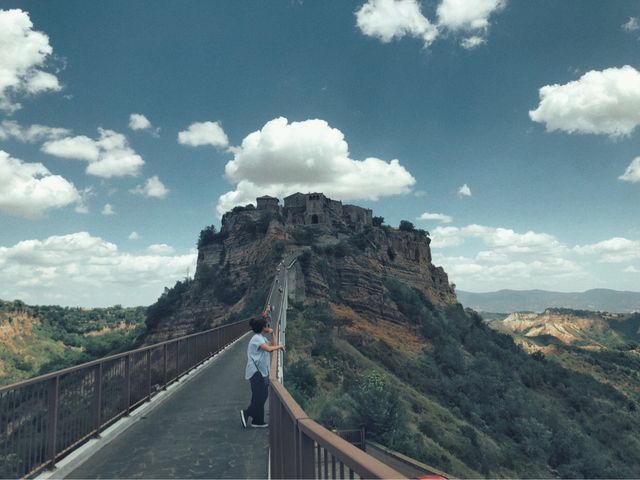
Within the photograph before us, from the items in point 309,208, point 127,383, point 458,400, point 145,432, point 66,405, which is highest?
point 309,208

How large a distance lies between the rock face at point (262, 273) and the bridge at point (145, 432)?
114ft

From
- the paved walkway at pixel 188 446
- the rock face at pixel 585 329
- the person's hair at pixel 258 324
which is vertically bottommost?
the rock face at pixel 585 329

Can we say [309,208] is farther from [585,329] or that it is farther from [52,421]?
[585,329]

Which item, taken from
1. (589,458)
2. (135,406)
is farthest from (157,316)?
(135,406)

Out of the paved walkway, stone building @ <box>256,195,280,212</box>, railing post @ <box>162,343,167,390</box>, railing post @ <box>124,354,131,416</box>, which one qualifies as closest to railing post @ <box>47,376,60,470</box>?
the paved walkway

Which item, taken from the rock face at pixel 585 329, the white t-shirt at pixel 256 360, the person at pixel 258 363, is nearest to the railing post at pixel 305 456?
the person at pixel 258 363

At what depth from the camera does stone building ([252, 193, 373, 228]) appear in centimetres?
8412

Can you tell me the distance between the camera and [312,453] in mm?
2809

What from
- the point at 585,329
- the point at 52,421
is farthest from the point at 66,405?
the point at 585,329

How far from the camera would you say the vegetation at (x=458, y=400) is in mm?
23094

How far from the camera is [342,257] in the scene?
213 feet

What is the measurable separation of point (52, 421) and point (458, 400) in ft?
145

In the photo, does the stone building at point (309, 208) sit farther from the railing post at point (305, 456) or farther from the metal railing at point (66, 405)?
the railing post at point (305, 456)

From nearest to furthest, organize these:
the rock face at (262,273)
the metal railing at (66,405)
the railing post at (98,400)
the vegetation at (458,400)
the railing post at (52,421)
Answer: the metal railing at (66,405), the railing post at (52,421), the railing post at (98,400), the vegetation at (458,400), the rock face at (262,273)
